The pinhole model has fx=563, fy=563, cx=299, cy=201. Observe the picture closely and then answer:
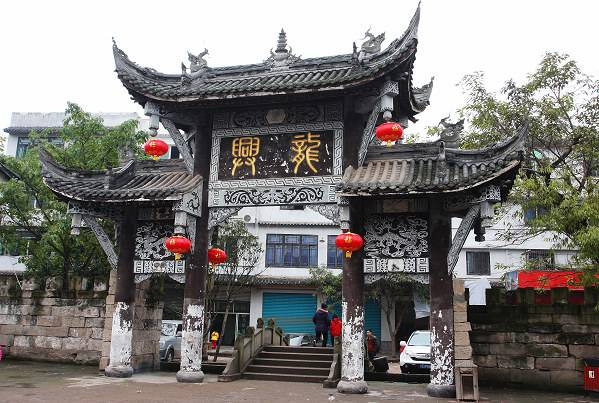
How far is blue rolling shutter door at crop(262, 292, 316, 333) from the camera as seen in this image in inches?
1195

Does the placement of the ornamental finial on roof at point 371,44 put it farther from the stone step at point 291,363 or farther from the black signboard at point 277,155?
the stone step at point 291,363

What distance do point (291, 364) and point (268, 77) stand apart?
22.6 ft

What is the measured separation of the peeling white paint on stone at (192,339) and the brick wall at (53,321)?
11.6ft

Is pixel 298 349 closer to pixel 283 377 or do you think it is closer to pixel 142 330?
pixel 283 377

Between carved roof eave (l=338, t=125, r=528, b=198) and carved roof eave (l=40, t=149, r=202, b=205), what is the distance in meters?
3.70

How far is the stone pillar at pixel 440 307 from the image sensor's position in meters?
10.5

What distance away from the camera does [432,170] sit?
11.3m

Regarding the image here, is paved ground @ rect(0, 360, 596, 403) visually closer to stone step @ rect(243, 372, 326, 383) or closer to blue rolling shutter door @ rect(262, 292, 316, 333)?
stone step @ rect(243, 372, 326, 383)

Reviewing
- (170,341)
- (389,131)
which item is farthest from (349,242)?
(170,341)

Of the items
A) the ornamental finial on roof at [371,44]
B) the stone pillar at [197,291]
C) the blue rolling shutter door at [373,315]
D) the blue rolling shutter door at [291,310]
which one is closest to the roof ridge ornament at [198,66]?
the stone pillar at [197,291]

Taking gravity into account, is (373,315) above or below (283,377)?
above

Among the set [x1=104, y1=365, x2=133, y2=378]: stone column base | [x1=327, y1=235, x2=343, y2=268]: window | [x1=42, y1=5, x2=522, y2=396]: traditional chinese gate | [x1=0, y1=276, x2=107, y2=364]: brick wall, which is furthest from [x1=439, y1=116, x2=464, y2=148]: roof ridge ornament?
[x1=327, y1=235, x2=343, y2=268]: window

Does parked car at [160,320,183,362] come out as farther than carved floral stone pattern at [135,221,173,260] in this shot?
Yes

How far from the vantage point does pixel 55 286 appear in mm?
15031
